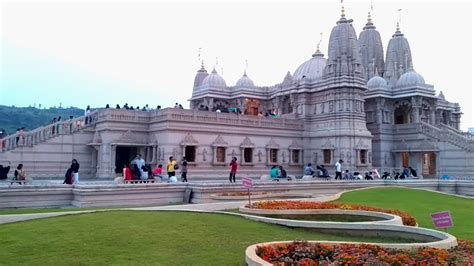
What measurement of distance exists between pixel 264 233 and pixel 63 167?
81.6 ft

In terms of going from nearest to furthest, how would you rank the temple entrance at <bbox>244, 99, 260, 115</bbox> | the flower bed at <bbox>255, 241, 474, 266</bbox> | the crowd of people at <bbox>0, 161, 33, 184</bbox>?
the flower bed at <bbox>255, 241, 474, 266</bbox> → the crowd of people at <bbox>0, 161, 33, 184</bbox> → the temple entrance at <bbox>244, 99, 260, 115</bbox>

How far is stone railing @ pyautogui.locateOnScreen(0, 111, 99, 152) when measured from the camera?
3247 cm

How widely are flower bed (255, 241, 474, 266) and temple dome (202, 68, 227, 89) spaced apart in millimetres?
50147

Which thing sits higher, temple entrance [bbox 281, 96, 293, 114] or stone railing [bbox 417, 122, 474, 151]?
temple entrance [bbox 281, 96, 293, 114]

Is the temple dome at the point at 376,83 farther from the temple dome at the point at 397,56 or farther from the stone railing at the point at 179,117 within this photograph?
the stone railing at the point at 179,117

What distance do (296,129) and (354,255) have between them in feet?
120

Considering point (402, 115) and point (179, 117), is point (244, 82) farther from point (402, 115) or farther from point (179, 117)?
point (179, 117)

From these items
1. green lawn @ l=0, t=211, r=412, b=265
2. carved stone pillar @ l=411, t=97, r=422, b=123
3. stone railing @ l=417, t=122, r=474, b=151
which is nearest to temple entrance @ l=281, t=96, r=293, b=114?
carved stone pillar @ l=411, t=97, r=422, b=123

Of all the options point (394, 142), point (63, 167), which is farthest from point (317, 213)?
point (394, 142)

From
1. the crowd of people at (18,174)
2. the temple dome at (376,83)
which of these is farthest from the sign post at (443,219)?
the temple dome at (376,83)

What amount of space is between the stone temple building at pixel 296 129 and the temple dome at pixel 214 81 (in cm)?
15

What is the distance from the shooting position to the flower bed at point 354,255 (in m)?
8.96

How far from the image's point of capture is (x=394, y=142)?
166ft

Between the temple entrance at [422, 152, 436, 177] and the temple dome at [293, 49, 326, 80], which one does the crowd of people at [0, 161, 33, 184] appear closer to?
the temple dome at [293, 49, 326, 80]
